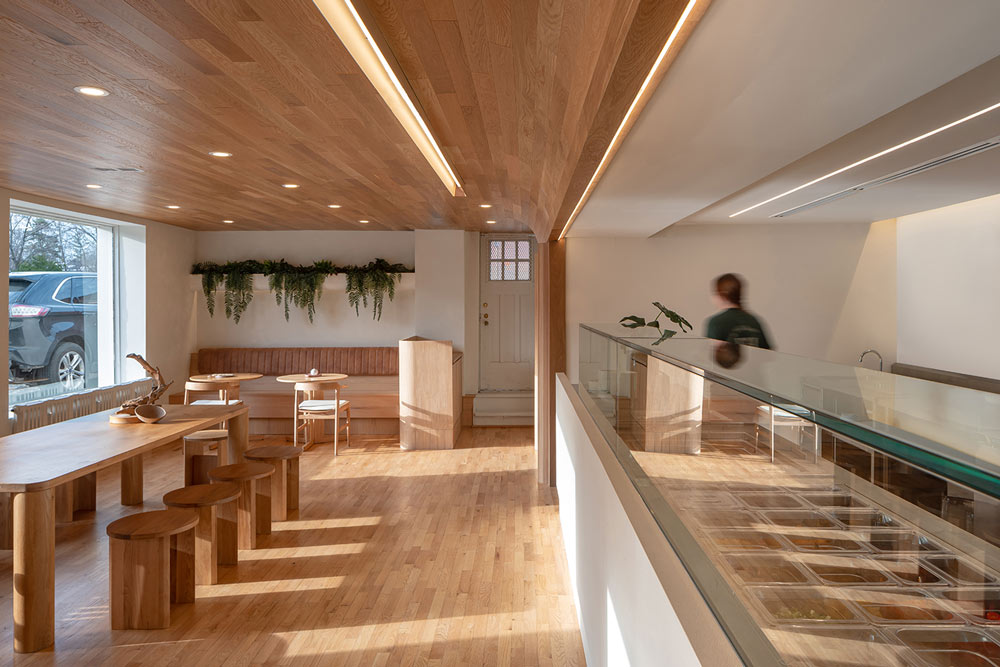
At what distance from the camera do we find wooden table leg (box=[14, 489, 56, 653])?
2.97 metres

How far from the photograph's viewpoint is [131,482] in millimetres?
5180

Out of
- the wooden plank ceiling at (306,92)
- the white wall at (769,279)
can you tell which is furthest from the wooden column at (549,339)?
the wooden plank ceiling at (306,92)

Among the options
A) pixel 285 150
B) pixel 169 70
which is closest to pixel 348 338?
pixel 285 150

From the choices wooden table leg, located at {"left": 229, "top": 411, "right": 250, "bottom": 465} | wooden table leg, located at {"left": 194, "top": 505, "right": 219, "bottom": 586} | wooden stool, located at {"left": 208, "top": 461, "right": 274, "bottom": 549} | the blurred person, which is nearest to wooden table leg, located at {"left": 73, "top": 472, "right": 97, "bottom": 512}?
wooden table leg, located at {"left": 229, "top": 411, "right": 250, "bottom": 465}

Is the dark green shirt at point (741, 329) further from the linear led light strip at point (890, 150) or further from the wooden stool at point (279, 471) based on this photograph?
the wooden stool at point (279, 471)

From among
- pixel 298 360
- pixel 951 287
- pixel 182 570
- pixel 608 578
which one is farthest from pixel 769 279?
pixel 298 360

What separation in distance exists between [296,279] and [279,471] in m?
4.03

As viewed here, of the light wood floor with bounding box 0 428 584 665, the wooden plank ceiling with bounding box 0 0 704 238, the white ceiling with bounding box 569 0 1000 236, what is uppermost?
the wooden plank ceiling with bounding box 0 0 704 238

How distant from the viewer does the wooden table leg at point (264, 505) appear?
4.55 meters

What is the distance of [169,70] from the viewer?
2561 mm

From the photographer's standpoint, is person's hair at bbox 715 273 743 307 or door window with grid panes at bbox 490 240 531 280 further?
door window with grid panes at bbox 490 240 531 280

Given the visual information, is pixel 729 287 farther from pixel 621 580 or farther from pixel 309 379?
pixel 309 379

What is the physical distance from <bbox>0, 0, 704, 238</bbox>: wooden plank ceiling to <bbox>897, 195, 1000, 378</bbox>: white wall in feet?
9.57

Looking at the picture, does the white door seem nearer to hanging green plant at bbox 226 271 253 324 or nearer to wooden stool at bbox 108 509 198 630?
hanging green plant at bbox 226 271 253 324
